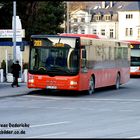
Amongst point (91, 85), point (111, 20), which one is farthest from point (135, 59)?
point (111, 20)

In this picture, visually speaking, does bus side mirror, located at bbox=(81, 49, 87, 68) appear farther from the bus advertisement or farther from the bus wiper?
the bus advertisement

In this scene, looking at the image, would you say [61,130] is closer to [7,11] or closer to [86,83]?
[86,83]

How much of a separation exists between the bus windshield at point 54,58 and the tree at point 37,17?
25775 millimetres

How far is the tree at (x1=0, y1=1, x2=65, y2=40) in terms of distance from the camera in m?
53.2

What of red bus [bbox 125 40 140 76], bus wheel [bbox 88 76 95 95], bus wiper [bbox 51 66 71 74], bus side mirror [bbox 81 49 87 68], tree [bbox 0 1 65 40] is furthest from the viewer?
tree [bbox 0 1 65 40]

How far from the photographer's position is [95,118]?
53.0 ft

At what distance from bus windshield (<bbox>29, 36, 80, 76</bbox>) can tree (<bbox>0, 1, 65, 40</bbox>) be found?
2577cm

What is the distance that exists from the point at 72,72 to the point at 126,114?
752 centimetres

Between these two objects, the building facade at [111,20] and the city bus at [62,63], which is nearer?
the city bus at [62,63]

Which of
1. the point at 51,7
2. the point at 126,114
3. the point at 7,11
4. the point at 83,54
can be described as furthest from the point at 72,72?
the point at 51,7

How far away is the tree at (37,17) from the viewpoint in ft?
175

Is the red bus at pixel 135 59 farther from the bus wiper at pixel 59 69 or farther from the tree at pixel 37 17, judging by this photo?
the bus wiper at pixel 59 69

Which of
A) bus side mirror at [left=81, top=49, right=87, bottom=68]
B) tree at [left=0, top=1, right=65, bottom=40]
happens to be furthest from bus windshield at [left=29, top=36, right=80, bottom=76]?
tree at [left=0, top=1, right=65, bottom=40]

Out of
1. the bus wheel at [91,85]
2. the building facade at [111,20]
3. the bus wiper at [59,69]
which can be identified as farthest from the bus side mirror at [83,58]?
the building facade at [111,20]
